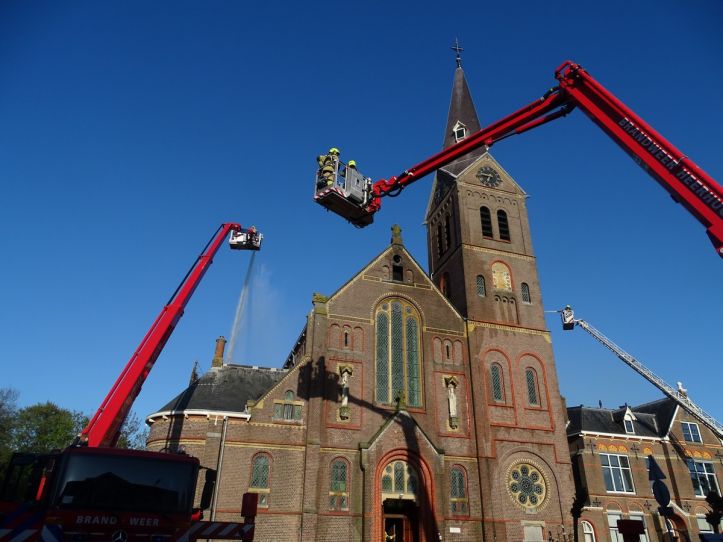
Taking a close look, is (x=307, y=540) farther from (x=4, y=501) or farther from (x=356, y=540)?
(x=4, y=501)

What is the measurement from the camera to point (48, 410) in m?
59.1

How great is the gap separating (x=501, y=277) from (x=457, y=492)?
1438 cm

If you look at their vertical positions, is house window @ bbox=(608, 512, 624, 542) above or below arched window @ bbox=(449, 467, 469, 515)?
below

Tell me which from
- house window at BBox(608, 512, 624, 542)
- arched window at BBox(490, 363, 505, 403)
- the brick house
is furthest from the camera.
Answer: the brick house

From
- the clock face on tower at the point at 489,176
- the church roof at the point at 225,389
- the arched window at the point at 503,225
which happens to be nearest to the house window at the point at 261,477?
the church roof at the point at 225,389

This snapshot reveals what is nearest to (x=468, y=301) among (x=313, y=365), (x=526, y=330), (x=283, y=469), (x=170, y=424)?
(x=526, y=330)

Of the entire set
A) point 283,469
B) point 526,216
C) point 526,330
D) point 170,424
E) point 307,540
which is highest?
point 526,216

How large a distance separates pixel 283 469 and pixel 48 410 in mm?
47014

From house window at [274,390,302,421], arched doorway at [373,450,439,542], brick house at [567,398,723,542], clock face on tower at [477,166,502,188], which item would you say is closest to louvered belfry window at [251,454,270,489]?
house window at [274,390,302,421]

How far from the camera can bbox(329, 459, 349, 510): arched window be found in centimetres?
2508

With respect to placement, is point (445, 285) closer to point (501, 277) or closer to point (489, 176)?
point (501, 277)

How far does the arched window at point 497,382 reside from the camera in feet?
99.0

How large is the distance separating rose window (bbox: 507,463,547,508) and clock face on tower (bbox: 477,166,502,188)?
65.5 feet

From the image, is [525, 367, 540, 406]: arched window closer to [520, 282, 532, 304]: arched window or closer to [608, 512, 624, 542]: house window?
[520, 282, 532, 304]: arched window
